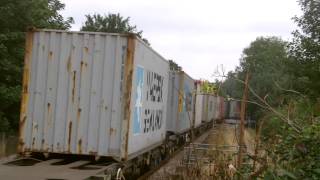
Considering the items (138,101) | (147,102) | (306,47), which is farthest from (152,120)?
(306,47)

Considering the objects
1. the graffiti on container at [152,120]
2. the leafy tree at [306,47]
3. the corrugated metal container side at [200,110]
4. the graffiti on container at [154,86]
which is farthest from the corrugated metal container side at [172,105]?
the leafy tree at [306,47]

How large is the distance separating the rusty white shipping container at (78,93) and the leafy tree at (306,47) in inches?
1054

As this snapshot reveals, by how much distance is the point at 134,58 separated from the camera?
31.7 feet

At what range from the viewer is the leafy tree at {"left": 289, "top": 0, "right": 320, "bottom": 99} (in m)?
35.6

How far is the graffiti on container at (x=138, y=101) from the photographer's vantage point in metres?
10.2

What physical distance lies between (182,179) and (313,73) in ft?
90.0

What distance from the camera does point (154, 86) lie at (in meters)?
12.7

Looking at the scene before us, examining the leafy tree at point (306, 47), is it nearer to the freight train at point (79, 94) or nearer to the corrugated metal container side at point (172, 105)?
the corrugated metal container side at point (172, 105)

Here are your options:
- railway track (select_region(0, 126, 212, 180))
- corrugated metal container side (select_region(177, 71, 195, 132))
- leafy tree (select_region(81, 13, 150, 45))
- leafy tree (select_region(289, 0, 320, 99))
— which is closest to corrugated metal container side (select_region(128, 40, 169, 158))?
railway track (select_region(0, 126, 212, 180))

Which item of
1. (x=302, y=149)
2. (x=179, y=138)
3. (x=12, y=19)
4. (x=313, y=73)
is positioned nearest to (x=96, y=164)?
(x=302, y=149)

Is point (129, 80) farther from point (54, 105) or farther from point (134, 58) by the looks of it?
point (54, 105)

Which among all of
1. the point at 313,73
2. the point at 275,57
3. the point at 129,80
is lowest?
the point at 129,80

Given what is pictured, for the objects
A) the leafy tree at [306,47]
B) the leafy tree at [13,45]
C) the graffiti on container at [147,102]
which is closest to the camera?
the graffiti on container at [147,102]

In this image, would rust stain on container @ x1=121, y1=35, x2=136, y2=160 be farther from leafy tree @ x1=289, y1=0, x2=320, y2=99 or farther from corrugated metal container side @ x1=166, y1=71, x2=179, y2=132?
leafy tree @ x1=289, y1=0, x2=320, y2=99
